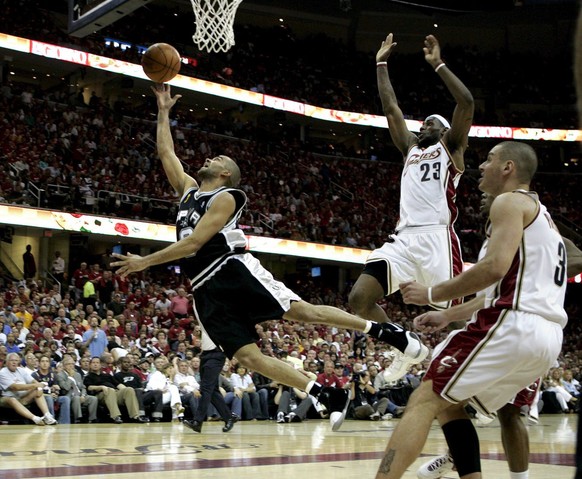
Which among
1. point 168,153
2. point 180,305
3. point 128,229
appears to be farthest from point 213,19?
point 128,229

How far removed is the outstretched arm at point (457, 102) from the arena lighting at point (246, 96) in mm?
19347

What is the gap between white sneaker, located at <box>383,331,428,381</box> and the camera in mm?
5895

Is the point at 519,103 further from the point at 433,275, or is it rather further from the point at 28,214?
the point at 433,275

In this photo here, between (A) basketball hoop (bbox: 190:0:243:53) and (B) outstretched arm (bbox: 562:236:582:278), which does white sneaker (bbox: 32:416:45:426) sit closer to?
(A) basketball hoop (bbox: 190:0:243:53)

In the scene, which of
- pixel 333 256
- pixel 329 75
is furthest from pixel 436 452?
pixel 329 75

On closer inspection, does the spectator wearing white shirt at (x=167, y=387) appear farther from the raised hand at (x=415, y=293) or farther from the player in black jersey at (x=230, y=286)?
the raised hand at (x=415, y=293)

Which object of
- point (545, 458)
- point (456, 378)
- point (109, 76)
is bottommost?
point (545, 458)

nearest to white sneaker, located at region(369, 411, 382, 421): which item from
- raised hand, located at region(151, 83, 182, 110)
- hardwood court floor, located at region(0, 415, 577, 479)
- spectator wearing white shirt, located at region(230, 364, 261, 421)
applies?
spectator wearing white shirt, located at region(230, 364, 261, 421)

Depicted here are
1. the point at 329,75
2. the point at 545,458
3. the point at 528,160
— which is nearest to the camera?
the point at 528,160

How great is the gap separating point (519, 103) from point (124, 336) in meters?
28.4

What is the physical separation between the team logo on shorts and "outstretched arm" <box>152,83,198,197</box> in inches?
125

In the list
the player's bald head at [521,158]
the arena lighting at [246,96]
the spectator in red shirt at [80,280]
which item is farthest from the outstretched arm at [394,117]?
the arena lighting at [246,96]

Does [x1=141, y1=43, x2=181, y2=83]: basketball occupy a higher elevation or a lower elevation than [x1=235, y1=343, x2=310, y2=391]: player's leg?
higher

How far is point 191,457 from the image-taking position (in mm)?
7027
